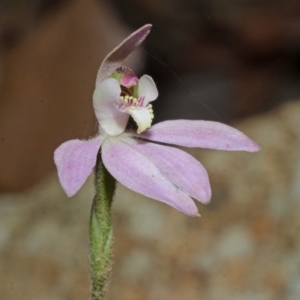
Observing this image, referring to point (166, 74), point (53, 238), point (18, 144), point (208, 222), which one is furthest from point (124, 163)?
point (166, 74)

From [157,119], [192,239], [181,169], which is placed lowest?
[157,119]

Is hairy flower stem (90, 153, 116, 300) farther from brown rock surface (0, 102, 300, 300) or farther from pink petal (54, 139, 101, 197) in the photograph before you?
brown rock surface (0, 102, 300, 300)

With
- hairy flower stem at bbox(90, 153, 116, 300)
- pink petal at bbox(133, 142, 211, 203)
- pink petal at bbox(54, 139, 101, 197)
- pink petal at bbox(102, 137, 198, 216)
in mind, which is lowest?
hairy flower stem at bbox(90, 153, 116, 300)

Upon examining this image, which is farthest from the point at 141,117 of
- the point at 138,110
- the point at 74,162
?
the point at 74,162

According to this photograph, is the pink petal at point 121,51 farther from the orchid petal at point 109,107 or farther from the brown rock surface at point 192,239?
the brown rock surface at point 192,239

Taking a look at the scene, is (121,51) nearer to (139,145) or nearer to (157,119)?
(139,145)

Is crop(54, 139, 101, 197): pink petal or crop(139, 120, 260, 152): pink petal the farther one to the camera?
crop(139, 120, 260, 152): pink petal

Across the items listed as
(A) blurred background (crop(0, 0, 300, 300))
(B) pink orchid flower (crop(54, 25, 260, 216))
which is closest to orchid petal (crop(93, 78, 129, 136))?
(B) pink orchid flower (crop(54, 25, 260, 216))
